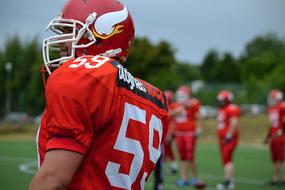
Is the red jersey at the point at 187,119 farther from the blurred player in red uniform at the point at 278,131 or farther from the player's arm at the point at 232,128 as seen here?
the blurred player in red uniform at the point at 278,131

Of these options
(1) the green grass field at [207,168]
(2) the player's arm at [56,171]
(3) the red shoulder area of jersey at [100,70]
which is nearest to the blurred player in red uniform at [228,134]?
(1) the green grass field at [207,168]

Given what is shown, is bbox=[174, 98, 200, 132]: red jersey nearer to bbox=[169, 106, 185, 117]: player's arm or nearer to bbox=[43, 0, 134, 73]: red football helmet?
bbox=[169, 106, 185, 117]: player's arm

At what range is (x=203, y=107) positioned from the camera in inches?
1331

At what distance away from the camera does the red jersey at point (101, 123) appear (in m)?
1.70

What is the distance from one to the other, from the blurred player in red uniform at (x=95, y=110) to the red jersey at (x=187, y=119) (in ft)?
28.2

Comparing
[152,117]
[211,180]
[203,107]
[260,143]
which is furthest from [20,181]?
[203,107]

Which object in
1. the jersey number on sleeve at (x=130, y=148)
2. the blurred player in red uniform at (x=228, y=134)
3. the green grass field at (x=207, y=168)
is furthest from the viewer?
the green grass field at (x=207, y=168)

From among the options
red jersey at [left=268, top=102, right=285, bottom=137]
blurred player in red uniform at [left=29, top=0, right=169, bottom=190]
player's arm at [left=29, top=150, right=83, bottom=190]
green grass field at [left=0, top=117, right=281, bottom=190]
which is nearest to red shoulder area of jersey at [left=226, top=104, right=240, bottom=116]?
red jersey at [left=268, top=102, right=285, bottom=137]

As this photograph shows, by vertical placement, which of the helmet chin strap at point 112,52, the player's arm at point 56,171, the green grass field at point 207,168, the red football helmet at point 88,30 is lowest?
the green grass field at point 207,168

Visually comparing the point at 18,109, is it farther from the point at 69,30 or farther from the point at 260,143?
the point at 69,30

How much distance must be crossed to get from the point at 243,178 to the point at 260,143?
34.7ft

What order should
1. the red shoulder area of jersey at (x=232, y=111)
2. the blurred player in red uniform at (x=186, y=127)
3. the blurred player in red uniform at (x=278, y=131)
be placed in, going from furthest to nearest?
the blurred player in red uniform at (x=278, y=131), the blurred player in red uniform at (x=186, y=127), the red shoulder area of jersey at (x=232, y=111)

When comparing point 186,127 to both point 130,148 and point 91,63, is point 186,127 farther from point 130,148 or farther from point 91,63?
point 91,63

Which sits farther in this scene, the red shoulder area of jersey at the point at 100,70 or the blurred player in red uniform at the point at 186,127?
the blurred player in red uniform at the point at 186,127
